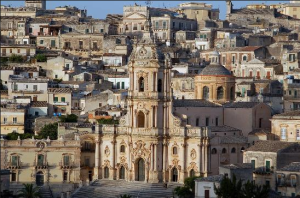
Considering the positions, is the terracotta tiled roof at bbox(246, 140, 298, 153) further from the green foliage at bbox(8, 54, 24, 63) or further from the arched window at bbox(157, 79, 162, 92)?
the green foliage at bbox(8, 54, 24, 63)

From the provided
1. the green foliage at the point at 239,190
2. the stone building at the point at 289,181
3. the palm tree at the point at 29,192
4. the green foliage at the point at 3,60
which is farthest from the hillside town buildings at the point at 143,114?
the green foliage at the point at 239,190

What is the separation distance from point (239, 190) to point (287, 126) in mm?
20489

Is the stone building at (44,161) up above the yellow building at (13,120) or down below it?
below

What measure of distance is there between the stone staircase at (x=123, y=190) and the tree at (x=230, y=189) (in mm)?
9703

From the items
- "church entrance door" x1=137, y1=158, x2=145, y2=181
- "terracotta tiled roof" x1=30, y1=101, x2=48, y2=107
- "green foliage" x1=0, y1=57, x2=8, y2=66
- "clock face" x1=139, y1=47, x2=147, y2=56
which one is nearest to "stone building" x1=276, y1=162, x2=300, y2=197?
"church entrance door" x1=137, y1=158, x2=145, y2=181

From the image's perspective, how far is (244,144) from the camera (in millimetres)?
92875

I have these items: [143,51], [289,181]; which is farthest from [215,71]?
[289,181]

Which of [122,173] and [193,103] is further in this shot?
[193,103]

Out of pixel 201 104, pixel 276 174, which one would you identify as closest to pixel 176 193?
pixel 276 174

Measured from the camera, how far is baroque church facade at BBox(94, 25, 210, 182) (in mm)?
90438

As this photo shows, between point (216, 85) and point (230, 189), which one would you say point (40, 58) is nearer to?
point (216, 85)

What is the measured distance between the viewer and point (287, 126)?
9594 cm

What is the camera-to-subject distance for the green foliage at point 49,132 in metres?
97.9

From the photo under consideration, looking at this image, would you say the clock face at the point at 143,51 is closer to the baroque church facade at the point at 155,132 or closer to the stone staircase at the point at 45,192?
the baroque church facade at the point at 155,132
